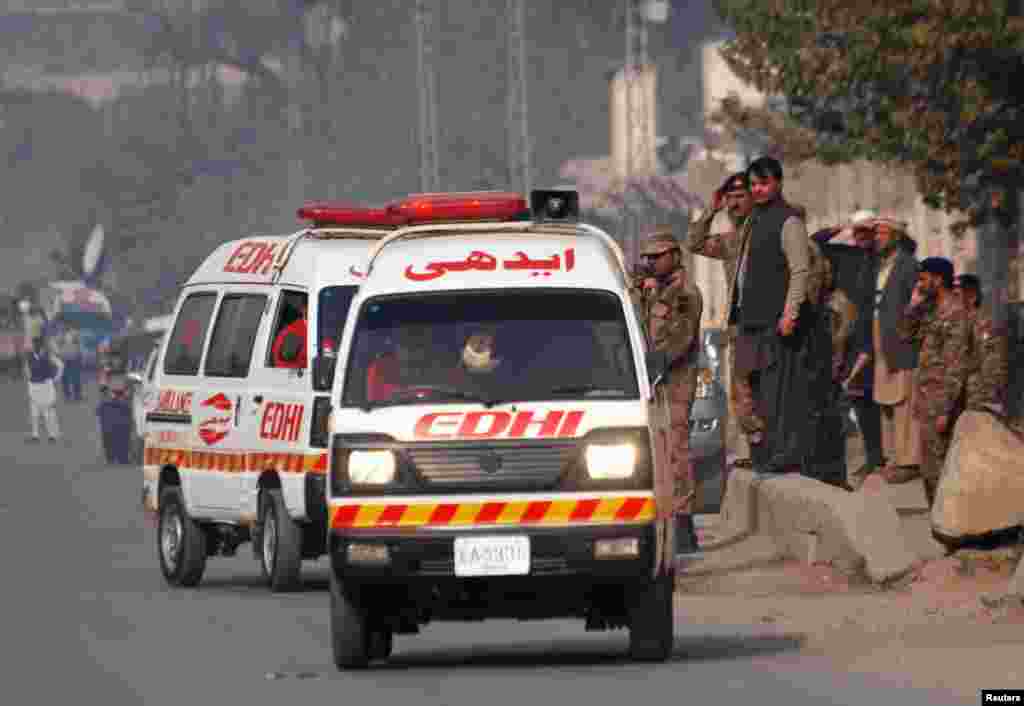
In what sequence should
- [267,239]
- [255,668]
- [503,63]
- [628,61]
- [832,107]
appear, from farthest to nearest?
[503,63]
[628,61]
[832,107]
[267,239]
[255,668]

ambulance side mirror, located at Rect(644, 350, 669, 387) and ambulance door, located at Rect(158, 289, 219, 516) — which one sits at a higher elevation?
ambulance side mirror, located at Rect(644, 350, 669, 387)

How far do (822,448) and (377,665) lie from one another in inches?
283

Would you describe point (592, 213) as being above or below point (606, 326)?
below

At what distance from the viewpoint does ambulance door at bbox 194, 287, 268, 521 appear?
20.5 metres

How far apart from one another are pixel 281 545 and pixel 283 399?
88 cm

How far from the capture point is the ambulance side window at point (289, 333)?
19.8m

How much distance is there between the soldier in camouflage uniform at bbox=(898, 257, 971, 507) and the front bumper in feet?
24.5

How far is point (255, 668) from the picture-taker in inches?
588

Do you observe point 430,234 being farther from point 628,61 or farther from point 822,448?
point 628,61

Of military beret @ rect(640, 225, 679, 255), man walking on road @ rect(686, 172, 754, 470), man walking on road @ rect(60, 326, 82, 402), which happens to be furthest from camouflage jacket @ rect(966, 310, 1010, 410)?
man walking on road @ rect(60, 326, 82, 402)

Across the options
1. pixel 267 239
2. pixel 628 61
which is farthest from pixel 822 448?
pixel 628 61

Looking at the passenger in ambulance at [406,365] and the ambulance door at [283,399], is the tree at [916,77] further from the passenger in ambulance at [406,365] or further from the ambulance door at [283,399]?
the passenger in ambulance at [406,365]

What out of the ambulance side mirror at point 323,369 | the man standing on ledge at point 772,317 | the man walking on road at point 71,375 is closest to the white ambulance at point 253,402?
the man standing on ledge at point 772,317

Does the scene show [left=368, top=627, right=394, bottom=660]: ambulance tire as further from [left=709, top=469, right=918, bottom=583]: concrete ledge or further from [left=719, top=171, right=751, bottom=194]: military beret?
[left=719, top=171, right=751, bottom=194]: military beret
